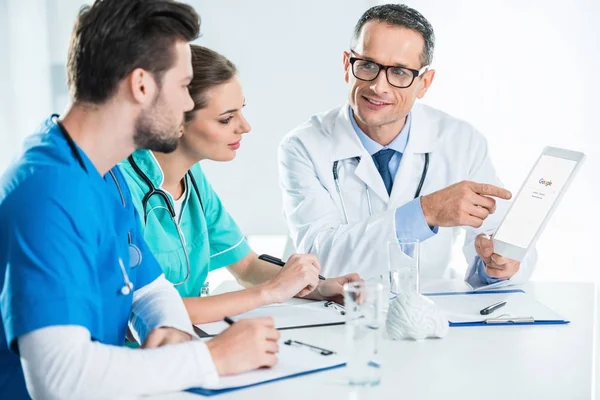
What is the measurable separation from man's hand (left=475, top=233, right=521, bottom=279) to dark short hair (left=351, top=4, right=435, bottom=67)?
70cm

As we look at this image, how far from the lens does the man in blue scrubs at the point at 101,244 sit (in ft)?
4.17

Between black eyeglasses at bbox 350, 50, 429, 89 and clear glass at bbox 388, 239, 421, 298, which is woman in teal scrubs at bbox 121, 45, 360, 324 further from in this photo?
black eyeglasses at bbox 350, 50, 429, 89

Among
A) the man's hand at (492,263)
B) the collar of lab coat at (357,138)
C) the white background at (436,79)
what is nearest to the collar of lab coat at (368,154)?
the collar of lab coat at (357,138)

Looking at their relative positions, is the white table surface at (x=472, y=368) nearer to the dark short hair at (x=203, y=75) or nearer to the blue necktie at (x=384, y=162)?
the dark short hair at (x=203, y=75)

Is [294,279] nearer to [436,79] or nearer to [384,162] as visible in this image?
[384,162]

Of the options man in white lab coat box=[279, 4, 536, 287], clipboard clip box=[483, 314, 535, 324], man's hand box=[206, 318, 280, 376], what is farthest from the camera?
man in white lab coat box=[279, 4, 536, 287]

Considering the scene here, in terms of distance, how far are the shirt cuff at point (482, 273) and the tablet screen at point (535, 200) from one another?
0.25 m

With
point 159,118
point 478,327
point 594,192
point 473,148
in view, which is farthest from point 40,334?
point 594,192

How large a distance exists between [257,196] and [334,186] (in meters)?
2.14

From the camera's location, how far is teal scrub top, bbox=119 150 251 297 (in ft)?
6.56

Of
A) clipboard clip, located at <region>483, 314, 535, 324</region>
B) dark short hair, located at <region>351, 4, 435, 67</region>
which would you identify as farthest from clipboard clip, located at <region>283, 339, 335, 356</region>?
dark short hair, located at <region>351, 4, 435, 67</region>

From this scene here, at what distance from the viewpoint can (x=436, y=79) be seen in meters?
4.50

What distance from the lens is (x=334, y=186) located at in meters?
2.61

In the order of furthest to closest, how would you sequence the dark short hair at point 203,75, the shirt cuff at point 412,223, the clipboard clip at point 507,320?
1. the shirt cuff at point 412,223
2. the dark short hair at point 203,75
3. the clipboard clip at point 507,320
